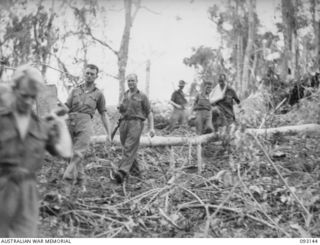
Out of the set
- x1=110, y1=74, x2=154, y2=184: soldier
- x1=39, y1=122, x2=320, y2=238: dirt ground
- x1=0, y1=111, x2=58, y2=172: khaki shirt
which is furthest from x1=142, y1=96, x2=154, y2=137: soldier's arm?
x1=0, y1=111, x2=58, y2=172: khaki shirt

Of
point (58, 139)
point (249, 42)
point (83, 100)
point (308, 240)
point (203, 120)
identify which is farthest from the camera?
Answer: point (249, 42)

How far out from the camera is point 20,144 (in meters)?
2.78

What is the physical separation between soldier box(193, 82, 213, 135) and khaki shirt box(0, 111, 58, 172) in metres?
4.30

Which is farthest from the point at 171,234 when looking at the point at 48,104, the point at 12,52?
the point at 12,52

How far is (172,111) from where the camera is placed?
A: 956 centimetres

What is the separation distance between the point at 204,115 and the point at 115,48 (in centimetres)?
230

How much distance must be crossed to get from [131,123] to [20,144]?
284 cm

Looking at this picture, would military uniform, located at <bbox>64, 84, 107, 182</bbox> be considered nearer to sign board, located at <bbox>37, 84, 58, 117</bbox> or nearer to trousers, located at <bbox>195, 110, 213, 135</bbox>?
sign board, located at <bbox>37, 84, 58, 117</bbox>

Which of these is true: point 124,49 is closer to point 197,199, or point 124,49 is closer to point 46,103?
point 46,103

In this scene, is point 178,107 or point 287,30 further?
point 178,107

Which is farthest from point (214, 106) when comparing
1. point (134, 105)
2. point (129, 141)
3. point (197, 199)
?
point (197, 199)

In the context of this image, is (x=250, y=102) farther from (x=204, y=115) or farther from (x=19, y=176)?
(x=19, y=176)

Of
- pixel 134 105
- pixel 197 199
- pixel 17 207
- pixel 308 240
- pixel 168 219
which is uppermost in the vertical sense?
pixel 134 105

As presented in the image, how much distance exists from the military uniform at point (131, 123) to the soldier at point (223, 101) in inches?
69.0
